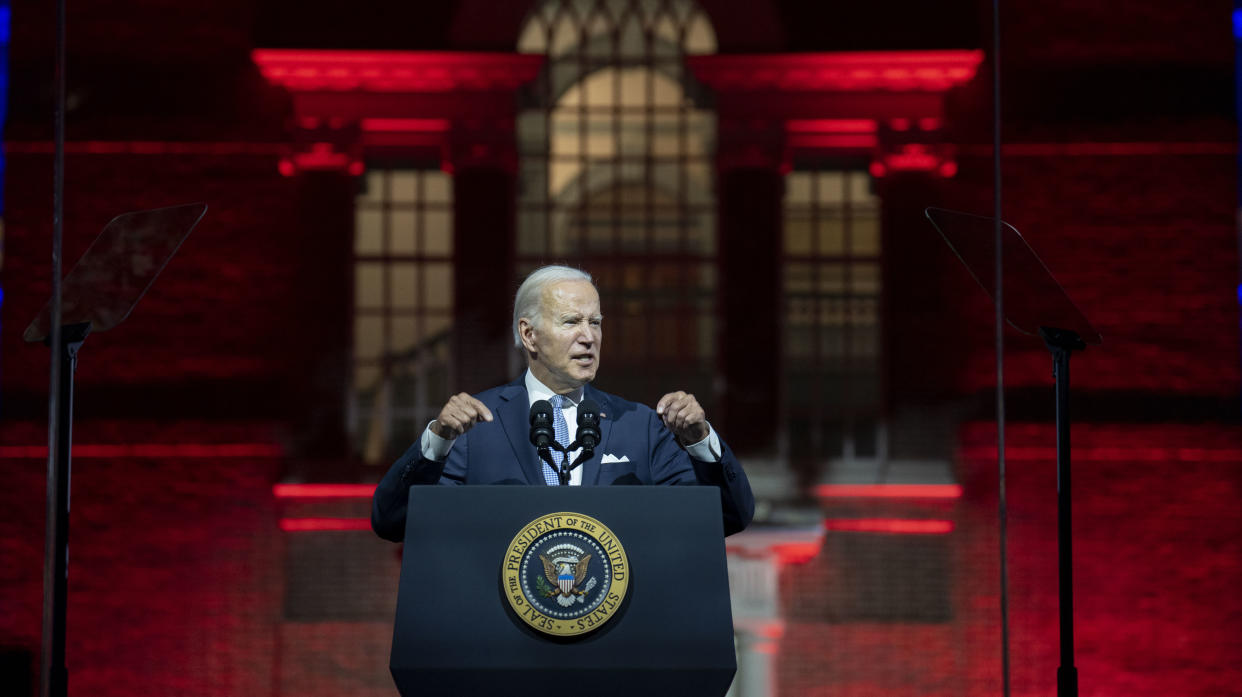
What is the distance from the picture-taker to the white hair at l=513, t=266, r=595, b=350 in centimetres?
296

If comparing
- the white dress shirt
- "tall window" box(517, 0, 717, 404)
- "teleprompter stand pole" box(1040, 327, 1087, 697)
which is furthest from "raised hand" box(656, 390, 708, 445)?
"tall window" box(517, 0, 717, 404)

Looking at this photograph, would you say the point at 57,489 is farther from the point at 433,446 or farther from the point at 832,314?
the point at 832,314

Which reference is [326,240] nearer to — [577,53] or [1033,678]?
[577,53]

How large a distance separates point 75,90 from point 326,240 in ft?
4.53

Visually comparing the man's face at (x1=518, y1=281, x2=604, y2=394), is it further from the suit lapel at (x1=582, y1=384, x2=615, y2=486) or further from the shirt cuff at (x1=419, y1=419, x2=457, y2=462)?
the shirt cuff at (x1=419, y1=419, x2=457, y2=462)

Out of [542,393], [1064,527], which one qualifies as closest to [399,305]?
[1064,527]

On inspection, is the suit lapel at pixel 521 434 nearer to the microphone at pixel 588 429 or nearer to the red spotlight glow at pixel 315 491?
the microphone at pixel 588 429

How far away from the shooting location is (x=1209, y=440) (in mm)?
6930

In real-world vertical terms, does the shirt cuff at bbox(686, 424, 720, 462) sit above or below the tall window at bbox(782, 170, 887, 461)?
below

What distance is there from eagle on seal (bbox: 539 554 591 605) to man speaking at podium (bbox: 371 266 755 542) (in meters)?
0.28

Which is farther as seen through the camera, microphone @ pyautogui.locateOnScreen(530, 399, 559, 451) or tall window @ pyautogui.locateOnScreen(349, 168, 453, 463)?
tall window @ pyautogui.locateOnScreen(349, 168, 453, 463)

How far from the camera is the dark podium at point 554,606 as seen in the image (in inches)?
98.4

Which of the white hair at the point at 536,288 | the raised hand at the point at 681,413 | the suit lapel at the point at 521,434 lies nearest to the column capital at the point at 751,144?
the white hair at the point at 536,288

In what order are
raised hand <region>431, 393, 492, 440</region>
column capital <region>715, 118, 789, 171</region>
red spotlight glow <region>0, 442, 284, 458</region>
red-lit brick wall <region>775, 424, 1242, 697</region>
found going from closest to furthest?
raised hand <region>431, 393, 492, 440</region>, red-lit brick wall <region>775, 424, 1242, 697</region>, red spotlight glow <region>0, 442, 284, 458</region>, column capital <region>715, 118, 789, 171</region>
